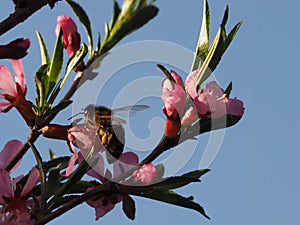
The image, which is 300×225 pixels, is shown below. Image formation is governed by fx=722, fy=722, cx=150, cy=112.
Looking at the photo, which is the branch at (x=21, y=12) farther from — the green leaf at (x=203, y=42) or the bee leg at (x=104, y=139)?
the green leaf at (x=203, y=42)

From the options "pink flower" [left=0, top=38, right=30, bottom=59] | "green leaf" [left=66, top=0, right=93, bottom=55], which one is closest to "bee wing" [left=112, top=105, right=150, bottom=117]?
"green leaf" [left=66, top=0, right=93, bottom=55]

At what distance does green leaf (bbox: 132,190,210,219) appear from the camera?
2346mm

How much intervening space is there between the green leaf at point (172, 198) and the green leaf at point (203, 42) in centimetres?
44

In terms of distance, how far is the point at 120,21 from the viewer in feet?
5.94

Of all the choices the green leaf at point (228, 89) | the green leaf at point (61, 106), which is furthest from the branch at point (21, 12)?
the green leaf at point (228, 89)

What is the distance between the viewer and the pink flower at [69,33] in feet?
8.67

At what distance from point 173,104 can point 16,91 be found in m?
0.59

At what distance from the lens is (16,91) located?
2551 mm

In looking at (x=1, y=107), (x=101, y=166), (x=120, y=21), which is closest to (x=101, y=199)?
(x=101, y=166)

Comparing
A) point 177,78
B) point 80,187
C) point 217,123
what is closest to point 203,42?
point 177,78

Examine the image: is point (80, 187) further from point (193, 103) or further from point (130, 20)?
point (130, 20)

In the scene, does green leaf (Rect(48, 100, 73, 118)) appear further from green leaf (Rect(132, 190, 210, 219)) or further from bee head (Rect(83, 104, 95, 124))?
green leaf (Rect(132, 190, 210, 219))

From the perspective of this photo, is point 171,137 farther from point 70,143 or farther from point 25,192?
point 25,192

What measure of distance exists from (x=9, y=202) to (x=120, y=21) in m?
0.86
